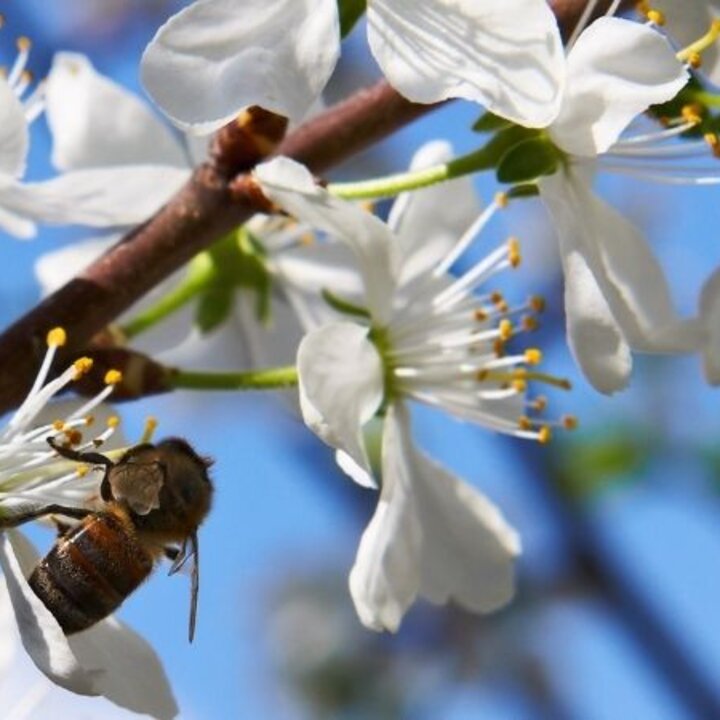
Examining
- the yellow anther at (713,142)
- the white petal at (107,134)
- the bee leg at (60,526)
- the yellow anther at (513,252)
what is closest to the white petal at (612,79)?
the yellow anther at (713,142)

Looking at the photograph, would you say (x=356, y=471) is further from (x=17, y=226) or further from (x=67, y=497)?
(x=17, y=226)

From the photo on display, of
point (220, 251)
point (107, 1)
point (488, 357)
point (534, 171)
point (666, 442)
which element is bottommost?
point (666, 442)

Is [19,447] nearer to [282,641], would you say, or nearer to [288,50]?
[288,50]

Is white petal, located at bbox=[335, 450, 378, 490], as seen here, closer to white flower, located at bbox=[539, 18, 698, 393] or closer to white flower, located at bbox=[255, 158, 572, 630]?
white flower, located at bbox=[255, 158, 572, 630]

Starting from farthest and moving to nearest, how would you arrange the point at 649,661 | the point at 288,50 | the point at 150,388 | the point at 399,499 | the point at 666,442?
1. the point at 666,442
2. the point at 649,661
3. the point at 399,499
4. the point at 150,388
5. the point at 288,50

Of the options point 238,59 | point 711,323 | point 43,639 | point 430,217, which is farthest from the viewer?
point 430,217

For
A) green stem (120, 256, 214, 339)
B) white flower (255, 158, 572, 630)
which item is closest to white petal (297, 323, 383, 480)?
white flower (255, 158, 572, 630)

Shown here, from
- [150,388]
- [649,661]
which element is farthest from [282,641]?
→ [150,388]

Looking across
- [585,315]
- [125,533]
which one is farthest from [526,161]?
[125,533]
